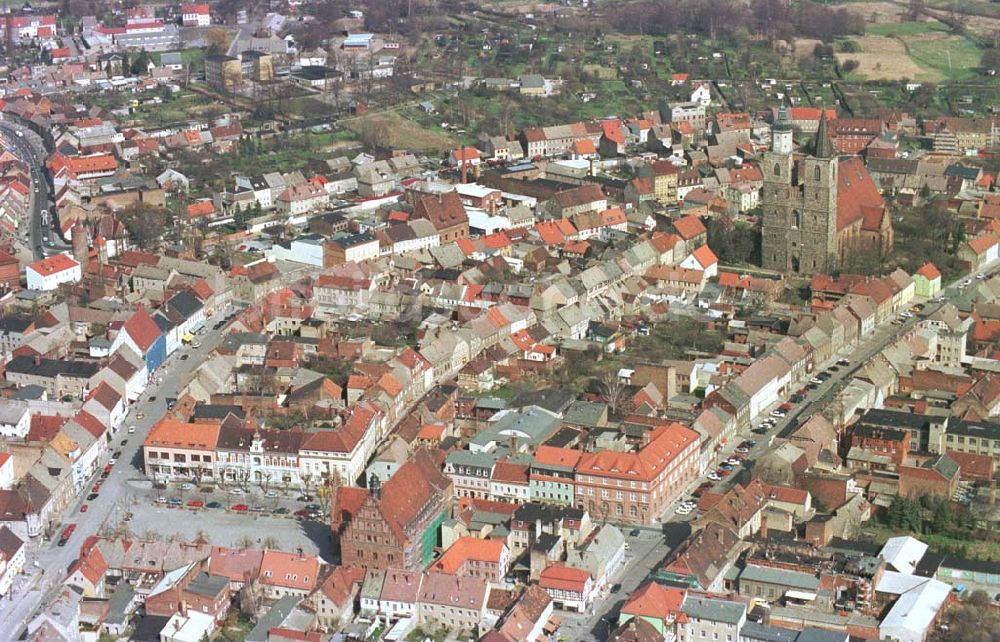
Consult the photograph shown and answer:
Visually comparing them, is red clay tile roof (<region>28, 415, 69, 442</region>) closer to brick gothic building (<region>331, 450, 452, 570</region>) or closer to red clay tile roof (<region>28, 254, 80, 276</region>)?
brick gothic building (<region>331, 450, 452, 570</region>)

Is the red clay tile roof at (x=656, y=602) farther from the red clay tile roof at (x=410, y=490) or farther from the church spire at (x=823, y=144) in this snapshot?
the church spire at (x=823, y=144)

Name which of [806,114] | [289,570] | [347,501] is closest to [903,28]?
[806,114]

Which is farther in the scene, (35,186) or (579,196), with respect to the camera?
(35,186)

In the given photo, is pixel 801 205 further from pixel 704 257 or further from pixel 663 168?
pixel 663 168

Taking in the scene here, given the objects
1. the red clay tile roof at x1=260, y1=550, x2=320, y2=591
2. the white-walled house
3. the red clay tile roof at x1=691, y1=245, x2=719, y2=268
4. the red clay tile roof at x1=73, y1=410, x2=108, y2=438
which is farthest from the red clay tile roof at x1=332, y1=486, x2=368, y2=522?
the white-walled house

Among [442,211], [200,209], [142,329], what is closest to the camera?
[142,329]

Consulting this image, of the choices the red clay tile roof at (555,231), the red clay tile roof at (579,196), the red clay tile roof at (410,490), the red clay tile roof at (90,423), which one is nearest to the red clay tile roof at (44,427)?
the red clay tile roof at (90,423)

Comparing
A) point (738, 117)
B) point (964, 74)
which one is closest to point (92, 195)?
point (738, 117)

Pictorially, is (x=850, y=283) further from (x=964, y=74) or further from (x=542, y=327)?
(x=964, y=74)
